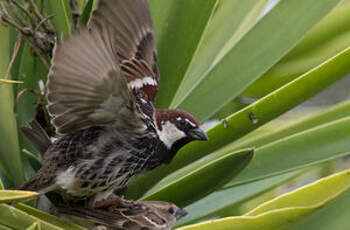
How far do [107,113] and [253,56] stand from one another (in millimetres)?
610

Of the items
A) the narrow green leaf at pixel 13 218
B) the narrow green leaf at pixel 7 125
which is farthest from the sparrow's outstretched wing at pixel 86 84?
the narrow green leaf at pixel 13 218

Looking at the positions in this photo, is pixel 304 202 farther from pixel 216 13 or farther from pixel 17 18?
pixel 216 13

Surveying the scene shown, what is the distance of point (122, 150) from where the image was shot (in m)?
2.17

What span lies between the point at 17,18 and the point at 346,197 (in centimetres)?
106

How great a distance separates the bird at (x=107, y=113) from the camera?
182 centimetres

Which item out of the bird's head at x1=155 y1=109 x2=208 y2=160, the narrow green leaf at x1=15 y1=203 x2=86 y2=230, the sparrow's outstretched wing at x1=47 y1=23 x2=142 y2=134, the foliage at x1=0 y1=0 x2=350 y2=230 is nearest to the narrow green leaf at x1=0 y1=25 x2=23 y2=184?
the foliage at x1=0 y1=0 x2=350 y2=230

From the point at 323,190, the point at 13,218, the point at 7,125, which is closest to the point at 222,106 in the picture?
the point at 7,125

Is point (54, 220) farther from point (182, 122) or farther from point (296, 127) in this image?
point (296, 127)

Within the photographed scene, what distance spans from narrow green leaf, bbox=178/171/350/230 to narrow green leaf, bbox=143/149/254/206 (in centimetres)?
30

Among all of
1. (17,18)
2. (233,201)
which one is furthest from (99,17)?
(233,201)

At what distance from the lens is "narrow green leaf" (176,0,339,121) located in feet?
7.75

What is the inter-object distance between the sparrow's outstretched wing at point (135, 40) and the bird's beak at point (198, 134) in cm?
18

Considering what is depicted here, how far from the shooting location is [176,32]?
7.50 feet

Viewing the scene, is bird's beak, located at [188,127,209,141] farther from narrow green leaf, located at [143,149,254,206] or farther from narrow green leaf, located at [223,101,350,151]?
narrow green leaf, located at [223,101,350,151]
